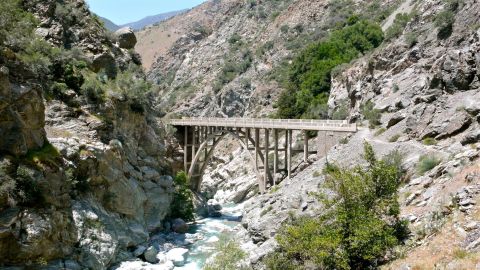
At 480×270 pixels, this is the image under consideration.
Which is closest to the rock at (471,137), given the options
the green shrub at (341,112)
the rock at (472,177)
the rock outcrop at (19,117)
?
the rock at (472,177)

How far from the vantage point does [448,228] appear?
52.1 ft

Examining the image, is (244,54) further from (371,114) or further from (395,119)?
(395,119)

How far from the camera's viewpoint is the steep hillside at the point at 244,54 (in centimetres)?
7025

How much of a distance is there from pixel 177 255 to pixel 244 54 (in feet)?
186

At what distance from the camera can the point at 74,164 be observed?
25531 millimetres

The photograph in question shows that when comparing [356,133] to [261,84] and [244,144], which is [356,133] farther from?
[261,84]

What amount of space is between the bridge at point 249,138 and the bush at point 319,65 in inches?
239

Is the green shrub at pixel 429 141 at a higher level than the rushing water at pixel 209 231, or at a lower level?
higher

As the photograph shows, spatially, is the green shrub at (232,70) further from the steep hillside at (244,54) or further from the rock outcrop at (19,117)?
Result: the rock outcrop at (19,117)

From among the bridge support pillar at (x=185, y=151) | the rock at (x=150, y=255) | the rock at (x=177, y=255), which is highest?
the bridge support pillar at (x=185, y=151)

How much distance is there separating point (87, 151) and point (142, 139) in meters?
8.92

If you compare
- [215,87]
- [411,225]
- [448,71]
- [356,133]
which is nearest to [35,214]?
[411,225]

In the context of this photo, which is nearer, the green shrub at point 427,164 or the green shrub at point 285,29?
the green shrub at point 427,164

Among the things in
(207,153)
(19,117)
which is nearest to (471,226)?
(19,117)
